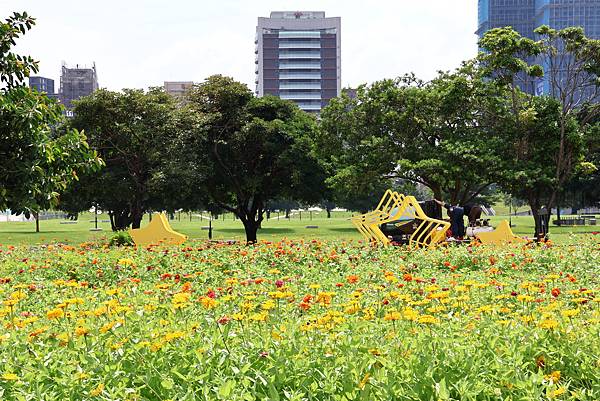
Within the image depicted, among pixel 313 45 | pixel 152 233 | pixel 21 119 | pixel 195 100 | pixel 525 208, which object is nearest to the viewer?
pixel 21 119

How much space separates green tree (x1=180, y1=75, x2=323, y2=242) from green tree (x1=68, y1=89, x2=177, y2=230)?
114 centimetres

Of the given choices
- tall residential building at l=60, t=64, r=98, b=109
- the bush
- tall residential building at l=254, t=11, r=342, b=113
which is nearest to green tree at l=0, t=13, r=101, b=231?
the bush

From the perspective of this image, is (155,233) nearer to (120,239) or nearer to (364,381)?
(120,239)

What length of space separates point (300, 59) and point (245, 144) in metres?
128

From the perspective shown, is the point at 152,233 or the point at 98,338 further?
the point at 152,233

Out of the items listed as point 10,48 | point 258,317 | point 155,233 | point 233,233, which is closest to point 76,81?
point 233,233

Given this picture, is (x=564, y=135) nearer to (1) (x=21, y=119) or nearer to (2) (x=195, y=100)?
(2) (x=195, y=100)

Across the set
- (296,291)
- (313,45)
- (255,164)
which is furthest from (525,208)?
(296,291)

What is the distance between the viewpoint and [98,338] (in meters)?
3.95

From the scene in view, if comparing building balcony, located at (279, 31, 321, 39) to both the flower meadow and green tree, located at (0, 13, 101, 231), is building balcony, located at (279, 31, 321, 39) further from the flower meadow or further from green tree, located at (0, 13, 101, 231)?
the flower meadow

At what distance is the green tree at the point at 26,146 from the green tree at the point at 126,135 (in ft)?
59.4

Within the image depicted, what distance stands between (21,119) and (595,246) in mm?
10578

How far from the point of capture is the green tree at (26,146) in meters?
Answer: 8.16

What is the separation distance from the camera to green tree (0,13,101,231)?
26.8 ft
